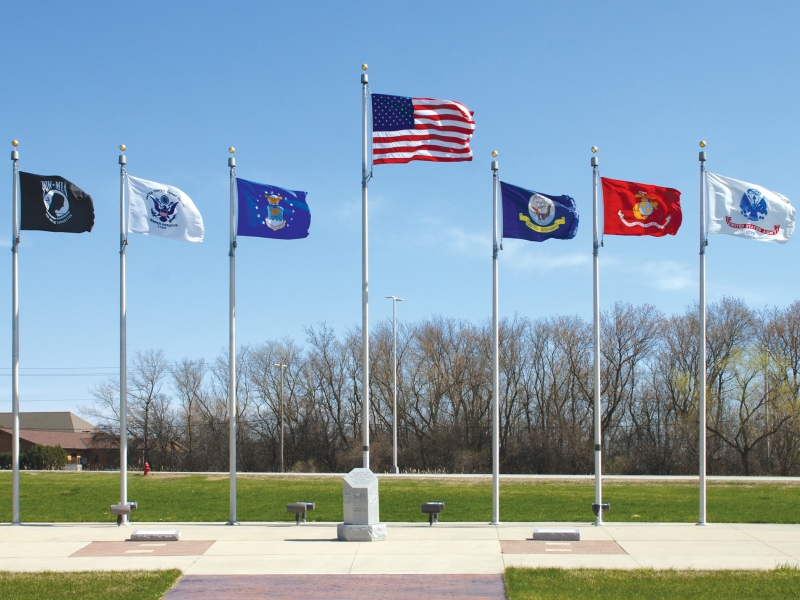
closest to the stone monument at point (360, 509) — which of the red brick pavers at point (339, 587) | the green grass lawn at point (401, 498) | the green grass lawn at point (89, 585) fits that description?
the red brick pavers at point (339, 587)

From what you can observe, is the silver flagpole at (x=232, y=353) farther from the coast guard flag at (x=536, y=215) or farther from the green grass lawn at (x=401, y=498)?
the coast guard flag at (x=536, y=215)

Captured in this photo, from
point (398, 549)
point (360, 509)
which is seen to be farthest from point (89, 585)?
point (360, 509)

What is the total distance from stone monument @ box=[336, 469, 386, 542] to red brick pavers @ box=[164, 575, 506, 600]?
12.5 ft

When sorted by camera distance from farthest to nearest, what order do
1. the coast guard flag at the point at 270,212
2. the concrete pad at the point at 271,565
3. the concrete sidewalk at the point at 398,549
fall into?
1. the coast guard flag at the point at 270,212
2. the concrete sidewalk at the point at 398,549
3. the concrete pad at the point at 271,565

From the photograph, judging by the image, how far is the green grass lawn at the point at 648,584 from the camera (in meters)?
13.3

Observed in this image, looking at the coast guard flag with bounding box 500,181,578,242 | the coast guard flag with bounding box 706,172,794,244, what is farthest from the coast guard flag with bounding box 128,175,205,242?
the coast guard flag with bounding box 706,172,794,244

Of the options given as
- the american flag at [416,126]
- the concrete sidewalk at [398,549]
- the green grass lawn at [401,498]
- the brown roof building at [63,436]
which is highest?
the american flag at [416,126]

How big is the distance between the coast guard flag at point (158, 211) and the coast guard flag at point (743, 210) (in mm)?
11930

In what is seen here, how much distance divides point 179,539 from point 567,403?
50773 millimetres

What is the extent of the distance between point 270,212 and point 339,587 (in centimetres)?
990

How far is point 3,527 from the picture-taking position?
21875mm

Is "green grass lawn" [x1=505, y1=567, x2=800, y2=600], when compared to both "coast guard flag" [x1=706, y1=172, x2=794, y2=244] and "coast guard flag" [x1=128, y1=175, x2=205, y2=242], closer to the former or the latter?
"coast guard flag" [x1=706, y1=172, x2=794, y2=244]

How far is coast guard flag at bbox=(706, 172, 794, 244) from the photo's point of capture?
858 inches

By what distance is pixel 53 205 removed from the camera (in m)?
21.8
